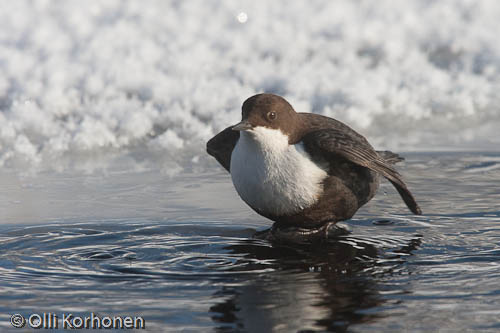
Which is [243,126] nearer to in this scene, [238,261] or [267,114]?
[267,114]

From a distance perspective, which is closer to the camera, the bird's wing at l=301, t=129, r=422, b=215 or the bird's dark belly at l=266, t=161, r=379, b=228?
the bird's wing at l=301, t=129, r=422, b=215

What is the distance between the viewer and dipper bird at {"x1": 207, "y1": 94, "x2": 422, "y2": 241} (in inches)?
199

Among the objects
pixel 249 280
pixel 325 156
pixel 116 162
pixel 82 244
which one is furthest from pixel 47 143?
pixel 249 280

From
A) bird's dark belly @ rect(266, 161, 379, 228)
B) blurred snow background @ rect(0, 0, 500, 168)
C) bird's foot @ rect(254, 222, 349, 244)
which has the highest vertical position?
blurred snow background @ rect(0, 0, 500, 168)

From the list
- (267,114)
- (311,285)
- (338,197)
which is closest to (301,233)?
(338,197)

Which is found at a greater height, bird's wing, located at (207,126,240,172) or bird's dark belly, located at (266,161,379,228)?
bird's wing, located at (207,126,240,172)

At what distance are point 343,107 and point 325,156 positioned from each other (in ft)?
10.6

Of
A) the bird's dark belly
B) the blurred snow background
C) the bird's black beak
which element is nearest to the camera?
the bird's black beak

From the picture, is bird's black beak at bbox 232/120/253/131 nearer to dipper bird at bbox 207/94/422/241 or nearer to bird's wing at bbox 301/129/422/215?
dipper bird at bbox 207/94/422/241

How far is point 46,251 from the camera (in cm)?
491

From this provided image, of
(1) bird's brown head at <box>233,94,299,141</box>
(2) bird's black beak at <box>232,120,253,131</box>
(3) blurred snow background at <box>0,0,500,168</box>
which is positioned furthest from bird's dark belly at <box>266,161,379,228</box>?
(3) blurred snow background at <box>0,0,500,168</box>

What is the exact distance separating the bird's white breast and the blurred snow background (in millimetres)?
2120

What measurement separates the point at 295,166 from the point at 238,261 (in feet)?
2.23

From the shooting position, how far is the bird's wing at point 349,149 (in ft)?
16.6
